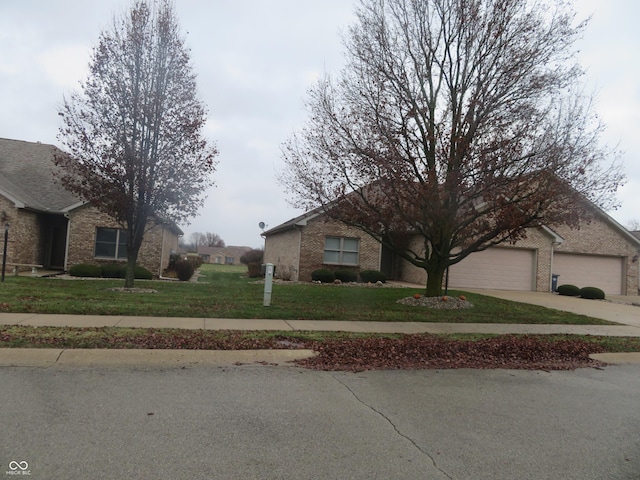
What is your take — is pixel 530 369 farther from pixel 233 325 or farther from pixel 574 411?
pixel 233 325

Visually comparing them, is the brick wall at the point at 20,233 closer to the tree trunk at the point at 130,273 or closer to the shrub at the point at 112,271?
the shrub at the point at 112,271

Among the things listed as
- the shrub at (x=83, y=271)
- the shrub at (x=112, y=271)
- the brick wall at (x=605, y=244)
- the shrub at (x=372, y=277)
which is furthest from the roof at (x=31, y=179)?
the brick wall at (x=605, y=244)

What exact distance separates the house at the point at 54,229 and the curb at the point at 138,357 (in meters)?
14.8

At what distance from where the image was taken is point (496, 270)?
2345 centimetres

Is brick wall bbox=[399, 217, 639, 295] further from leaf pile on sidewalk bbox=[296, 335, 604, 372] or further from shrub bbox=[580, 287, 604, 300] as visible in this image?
leaf pile on sidewalk bbox=[296, 335, 604, 372]

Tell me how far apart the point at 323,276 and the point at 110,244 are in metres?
9.78

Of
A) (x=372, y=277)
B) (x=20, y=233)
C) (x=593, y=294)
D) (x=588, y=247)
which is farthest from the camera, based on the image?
(x=588, y=247)

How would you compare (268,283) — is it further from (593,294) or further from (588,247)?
(588,247)

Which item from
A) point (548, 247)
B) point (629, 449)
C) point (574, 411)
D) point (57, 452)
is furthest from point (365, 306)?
point (548, 247)

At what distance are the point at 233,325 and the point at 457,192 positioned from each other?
7223mm

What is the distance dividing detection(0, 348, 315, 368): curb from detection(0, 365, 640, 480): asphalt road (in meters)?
0.26

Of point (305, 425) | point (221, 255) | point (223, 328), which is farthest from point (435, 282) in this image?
point (221, 255)

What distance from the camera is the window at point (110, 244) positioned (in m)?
21.8

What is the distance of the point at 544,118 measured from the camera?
530 inches
